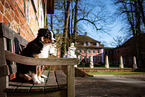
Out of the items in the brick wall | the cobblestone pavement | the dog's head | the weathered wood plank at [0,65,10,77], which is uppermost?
the brick wall

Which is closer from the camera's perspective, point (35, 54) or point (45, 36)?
point (35, 54)

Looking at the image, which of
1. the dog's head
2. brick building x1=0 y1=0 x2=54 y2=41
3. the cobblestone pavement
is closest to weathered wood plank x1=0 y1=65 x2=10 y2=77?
brick building x1=0 y1=0 x2=54 y2=41

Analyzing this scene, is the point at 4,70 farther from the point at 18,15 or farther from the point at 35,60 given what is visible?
the point at 18,15

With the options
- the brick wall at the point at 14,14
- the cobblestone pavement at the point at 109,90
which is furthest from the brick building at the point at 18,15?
the cobblestone pavement at the point at 109,90

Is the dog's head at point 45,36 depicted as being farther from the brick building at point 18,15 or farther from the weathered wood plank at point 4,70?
the weathered wood plank at point 4,70

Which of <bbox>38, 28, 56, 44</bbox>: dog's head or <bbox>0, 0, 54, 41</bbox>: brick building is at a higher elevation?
<bbox>0, 0, 54, 41</bbox>: brick building

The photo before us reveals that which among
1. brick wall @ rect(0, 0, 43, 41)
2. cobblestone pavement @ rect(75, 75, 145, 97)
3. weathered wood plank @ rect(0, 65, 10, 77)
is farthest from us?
cobblestone pavement @ rect(75, 75, 145, 97)

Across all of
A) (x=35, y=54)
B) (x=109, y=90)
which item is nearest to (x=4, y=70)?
(x=35, y=54)

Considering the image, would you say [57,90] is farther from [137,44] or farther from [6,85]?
[137,44]

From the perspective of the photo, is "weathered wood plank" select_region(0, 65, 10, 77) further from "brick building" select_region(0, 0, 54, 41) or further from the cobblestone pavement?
the cobblestone pavement

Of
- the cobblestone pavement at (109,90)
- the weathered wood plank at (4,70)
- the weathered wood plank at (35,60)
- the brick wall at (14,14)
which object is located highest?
the brick wall at (14,14)

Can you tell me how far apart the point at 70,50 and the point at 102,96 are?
8.16 metres

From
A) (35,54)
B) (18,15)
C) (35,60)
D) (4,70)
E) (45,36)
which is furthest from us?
(18,15)

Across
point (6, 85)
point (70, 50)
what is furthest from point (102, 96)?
point (70, 50)
